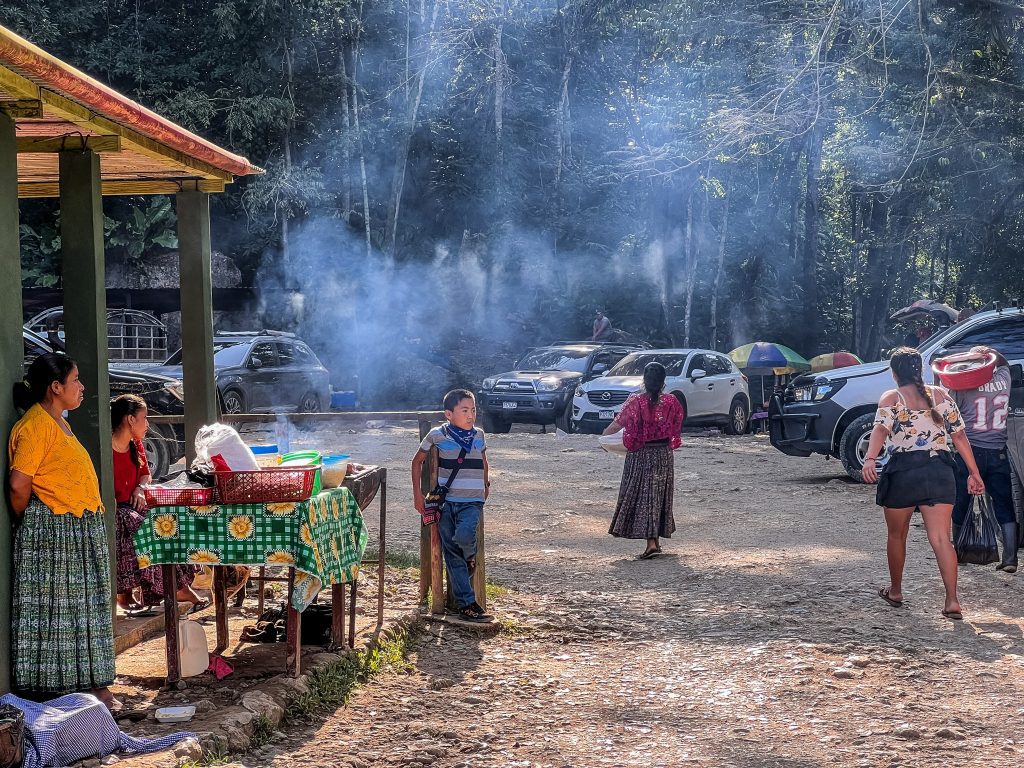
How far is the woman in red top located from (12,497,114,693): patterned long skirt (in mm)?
1466

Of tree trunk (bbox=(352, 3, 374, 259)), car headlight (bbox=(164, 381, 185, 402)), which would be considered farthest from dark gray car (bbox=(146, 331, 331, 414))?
tree trunk (bbox=(352, 3, 374, 259))

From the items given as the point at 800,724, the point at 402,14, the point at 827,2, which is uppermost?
the point at 402,14

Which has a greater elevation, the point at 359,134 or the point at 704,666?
the point at 359,134

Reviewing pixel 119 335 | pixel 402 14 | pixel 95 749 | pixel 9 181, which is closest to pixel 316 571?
pixel 95 749

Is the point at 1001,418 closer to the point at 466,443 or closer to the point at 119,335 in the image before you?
the point at 466,443

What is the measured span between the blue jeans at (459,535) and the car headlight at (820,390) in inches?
274

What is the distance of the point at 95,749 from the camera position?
4215mm

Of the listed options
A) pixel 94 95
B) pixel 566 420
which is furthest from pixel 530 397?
pixel 94 95

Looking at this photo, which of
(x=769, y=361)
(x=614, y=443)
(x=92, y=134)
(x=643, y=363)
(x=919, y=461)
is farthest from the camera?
(x=769, y=361)

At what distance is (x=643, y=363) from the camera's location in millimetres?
20016

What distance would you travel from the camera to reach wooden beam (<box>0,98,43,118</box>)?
475 centimetres

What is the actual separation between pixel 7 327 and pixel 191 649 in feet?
6.11

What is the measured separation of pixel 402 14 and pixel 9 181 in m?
27.9

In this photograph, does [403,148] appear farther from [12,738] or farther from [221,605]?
[12,738]
